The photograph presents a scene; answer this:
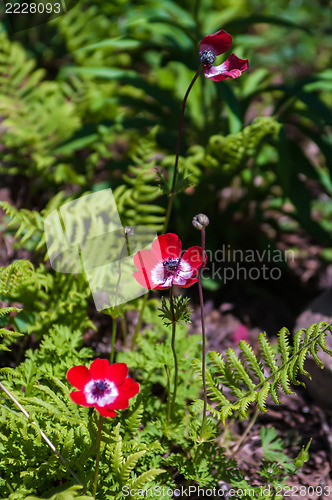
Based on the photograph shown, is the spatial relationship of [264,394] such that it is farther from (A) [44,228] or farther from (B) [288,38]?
(B) [288,38]

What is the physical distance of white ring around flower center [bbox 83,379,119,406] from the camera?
1.21 metres

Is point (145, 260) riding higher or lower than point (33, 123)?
higher

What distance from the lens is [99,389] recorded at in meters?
1.23

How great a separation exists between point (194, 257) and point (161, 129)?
1579mm

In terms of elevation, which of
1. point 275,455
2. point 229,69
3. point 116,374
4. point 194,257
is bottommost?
point 275,455

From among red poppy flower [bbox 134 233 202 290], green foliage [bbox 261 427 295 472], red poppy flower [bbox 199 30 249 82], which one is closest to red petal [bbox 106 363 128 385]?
red poppy flower [bbox 134 233 202 290]

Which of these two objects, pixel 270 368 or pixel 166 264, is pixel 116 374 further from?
pixel 270 368

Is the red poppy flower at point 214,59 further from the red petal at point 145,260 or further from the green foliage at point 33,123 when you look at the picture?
the green foliage at point 33,123

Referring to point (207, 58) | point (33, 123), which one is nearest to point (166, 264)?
point (207, 58)

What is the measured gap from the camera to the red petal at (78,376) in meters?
1.21

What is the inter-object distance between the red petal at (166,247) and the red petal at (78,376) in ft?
1.34

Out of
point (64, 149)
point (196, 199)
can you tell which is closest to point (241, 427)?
point (196, 199)

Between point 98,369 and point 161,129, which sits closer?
point 98,369

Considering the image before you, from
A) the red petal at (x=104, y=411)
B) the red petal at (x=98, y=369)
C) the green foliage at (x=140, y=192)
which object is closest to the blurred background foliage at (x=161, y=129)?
the green foliage at (x=140, y=192)
